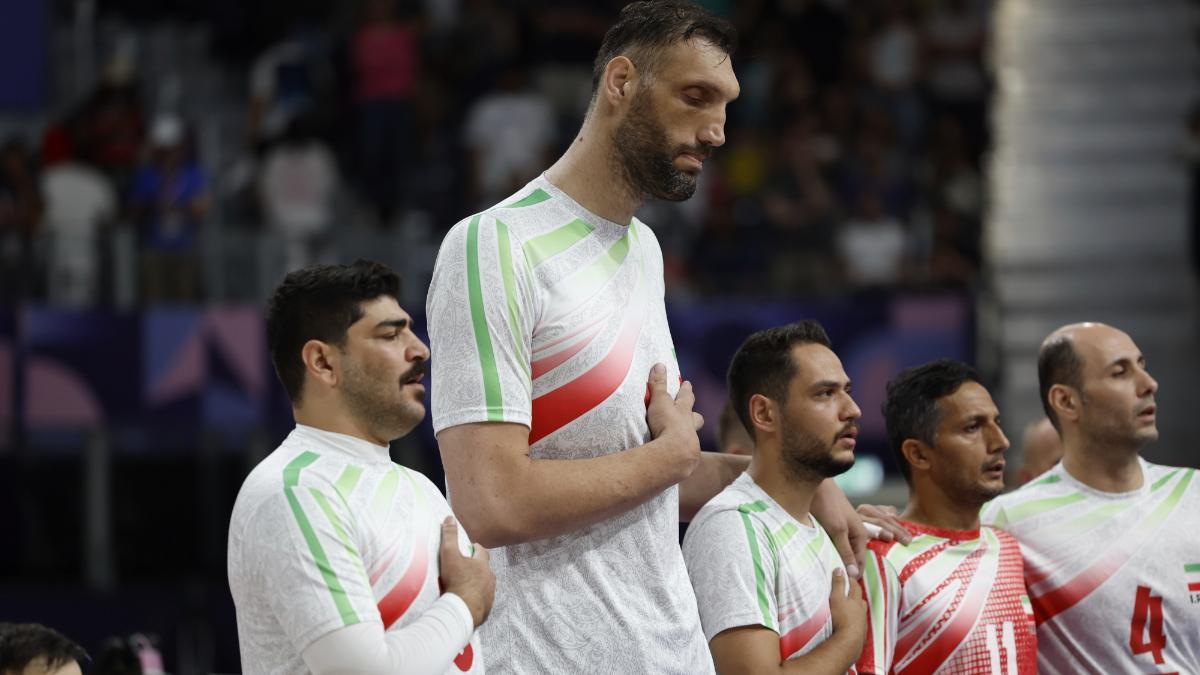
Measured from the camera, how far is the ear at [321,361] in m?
3.72

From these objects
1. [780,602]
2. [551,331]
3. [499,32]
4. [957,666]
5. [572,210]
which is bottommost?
[957,666]

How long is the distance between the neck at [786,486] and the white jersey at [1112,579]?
0.93 meters

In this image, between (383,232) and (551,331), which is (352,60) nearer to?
(383,232)

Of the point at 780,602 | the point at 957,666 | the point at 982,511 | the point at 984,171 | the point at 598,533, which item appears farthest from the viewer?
the point at 984,171

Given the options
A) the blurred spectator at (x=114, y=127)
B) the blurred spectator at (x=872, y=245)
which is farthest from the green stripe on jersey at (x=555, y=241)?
the blurred spectator at (x=114, y=127)

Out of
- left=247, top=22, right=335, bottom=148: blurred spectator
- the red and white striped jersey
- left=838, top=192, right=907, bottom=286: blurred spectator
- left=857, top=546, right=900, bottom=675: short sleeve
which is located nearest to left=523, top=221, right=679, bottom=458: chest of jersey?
left=857, top=546, right=900, bottom=675: short sleeve

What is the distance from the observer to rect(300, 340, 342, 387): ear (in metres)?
3.72

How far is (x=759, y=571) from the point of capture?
446 centimetres

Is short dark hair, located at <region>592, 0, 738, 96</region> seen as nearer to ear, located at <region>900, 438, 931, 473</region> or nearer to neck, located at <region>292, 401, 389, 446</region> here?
neck, located at <region>292, 401, 389, 446</region>

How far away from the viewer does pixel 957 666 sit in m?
4.91

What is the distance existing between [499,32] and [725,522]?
11.2 metres

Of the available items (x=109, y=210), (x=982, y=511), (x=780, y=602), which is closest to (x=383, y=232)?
(x=109, y=210)

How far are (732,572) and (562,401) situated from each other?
113 centimetres

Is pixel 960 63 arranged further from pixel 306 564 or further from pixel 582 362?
pixel 306 564
